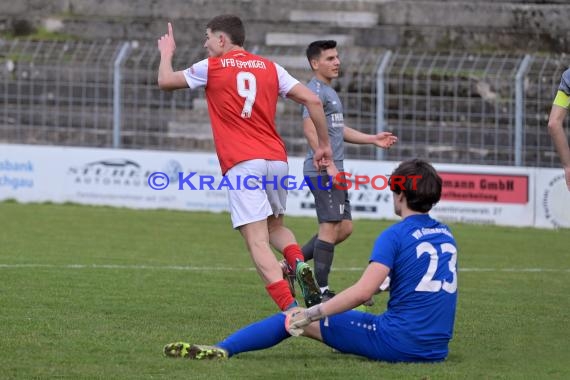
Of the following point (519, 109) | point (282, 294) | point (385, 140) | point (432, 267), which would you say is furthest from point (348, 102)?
point (432, 267)

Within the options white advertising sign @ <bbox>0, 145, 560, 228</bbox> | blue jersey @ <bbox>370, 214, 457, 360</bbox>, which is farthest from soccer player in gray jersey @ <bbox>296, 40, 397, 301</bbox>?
white advertising sign @ <bbox>0, 145, 560, 228</bbox>

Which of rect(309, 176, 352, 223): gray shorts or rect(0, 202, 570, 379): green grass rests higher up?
rect(309, 176, 352, 223): gray shorts

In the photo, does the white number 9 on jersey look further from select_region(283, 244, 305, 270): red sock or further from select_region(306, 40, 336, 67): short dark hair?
select_region(306, 40, 336, 67): short dark hair

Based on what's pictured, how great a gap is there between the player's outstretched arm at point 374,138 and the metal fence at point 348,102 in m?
10.9

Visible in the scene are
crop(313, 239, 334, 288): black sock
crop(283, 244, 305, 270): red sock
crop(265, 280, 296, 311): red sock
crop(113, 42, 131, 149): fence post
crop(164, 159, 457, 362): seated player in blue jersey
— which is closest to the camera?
crop(164, 159, 457, 362): seated player in blue jersey

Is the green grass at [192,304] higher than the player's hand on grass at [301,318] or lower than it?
lower

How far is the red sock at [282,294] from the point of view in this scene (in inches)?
297

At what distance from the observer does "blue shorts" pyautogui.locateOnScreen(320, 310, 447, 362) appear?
6500mm

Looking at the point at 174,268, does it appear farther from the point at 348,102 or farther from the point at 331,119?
the point at 348,102

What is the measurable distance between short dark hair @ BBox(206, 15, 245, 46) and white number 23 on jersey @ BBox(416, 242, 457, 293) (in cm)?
252

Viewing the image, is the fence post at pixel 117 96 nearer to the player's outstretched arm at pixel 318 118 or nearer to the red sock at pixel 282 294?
the player's outstretched arm at pixel 318 118

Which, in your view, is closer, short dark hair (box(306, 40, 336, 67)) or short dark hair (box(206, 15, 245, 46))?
short dark hair (box(206, 15, 245, 46))

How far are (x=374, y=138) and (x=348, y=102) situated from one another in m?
13.0

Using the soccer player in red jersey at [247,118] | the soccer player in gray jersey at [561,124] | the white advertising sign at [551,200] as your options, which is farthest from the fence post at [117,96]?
the soccer player in gray jersey at [561,124]
